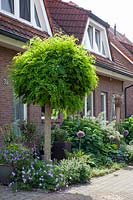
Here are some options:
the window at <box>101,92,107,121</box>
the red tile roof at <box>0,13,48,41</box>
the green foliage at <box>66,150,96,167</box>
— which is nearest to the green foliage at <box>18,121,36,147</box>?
the green foliage at <box>66,150,96,167</box>

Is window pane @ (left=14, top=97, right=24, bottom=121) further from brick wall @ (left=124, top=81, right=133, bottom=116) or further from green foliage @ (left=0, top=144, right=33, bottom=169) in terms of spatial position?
brick wall @ (left=124, top=81, right=133, bottom=116)

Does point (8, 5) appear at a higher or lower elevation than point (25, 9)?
lower

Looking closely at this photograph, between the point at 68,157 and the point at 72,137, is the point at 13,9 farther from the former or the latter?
the point at 68,157

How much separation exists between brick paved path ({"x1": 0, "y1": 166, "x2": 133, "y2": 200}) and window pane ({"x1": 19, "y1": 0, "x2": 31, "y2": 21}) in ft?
21.4

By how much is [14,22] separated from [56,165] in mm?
5249

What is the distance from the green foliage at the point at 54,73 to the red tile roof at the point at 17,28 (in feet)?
5.23

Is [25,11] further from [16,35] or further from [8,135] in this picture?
[8,135]

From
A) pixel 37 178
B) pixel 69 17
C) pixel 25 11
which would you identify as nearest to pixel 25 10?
pixel 25 11

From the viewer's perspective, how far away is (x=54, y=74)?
9.04 meters

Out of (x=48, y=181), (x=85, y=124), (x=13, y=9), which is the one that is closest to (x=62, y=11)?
(x=13, y=9)

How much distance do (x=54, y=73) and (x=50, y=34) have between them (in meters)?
6.38

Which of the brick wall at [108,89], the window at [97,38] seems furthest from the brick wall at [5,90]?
the window at [97,38]

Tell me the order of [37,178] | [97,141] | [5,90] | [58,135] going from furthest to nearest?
[97,141] < [58,135] < [5,90] < [37,178]

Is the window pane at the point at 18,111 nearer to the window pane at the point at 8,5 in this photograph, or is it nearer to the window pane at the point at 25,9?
the window pane at the point at 8,5
